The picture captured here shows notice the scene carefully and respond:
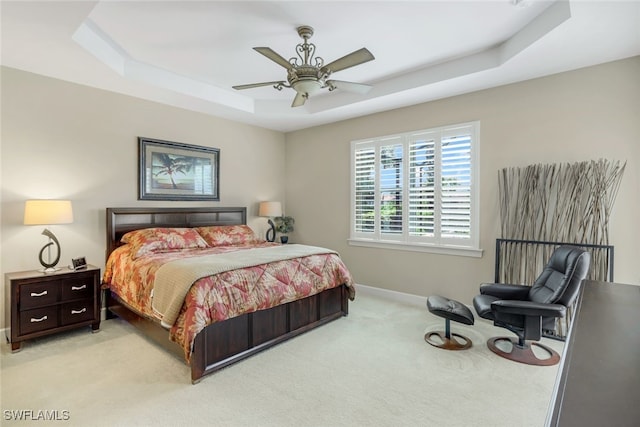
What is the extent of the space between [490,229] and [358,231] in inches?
76.5

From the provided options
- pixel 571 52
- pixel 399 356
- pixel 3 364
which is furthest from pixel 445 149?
pixel 3 364

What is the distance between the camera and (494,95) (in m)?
3.85

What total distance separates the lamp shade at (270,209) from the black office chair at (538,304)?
3367 mm

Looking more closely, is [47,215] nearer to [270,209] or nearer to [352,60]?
[270,209]

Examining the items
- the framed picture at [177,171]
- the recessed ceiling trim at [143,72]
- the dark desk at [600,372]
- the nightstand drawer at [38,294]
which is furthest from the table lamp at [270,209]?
the dark desk at [600,372]

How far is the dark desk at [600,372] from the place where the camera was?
0.53 metres

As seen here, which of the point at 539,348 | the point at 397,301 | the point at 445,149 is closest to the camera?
the point at 539,348

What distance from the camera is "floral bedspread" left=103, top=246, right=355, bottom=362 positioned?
2.57m

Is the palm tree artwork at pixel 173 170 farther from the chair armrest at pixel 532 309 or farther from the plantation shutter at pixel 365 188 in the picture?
the chair armrest at pixel 532 309

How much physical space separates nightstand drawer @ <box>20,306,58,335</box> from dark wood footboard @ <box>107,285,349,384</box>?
0.60 metres

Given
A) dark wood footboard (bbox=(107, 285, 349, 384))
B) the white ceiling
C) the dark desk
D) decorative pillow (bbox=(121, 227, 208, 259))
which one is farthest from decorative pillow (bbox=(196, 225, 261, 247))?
the dark desk

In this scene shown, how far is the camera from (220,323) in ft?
9.05

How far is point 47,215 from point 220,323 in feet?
6.95

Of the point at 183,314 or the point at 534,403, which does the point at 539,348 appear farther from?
the point at 183,314
